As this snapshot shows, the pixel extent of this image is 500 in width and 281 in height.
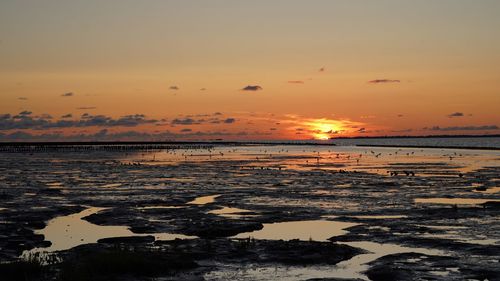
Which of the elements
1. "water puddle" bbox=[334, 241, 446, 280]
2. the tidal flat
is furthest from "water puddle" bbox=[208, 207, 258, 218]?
"water puddle" bbox=[334, 241, 446, 280]

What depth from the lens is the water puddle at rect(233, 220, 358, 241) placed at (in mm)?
26125

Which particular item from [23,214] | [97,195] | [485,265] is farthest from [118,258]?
[97,195]

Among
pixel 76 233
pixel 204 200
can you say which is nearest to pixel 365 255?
pixel 76 233

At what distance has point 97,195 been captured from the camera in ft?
145

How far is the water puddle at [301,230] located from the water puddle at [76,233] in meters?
3.31

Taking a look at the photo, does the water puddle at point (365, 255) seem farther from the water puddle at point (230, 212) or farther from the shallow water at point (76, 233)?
the water puddle at point (230, 212)

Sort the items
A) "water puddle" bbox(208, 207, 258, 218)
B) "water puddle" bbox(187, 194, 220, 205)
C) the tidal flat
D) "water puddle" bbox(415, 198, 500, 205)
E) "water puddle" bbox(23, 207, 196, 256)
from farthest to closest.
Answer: "water puddle" bbox(187, 194, 220, 205)
"water puddle" bbox(415, 198, 500, 205)
"water puddle" bbox(208, 207, 258, 218)
"water puddle" bbox(23, 207, 196, 256)
the tidal flat

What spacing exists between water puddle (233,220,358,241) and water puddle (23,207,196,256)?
3.31 m

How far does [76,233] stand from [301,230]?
32.5ft

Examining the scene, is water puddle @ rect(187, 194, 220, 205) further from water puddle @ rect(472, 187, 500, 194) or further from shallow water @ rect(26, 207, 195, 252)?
water puddle @ rect(472, 187, 500, 194)

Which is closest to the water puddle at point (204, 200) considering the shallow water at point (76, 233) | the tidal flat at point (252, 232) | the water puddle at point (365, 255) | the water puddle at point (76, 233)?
the tidal flat at point (252, 232)

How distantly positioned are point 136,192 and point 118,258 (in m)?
27.5

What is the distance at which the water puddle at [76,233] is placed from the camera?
80.7 feet

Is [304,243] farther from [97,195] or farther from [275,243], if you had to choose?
[97,195]
